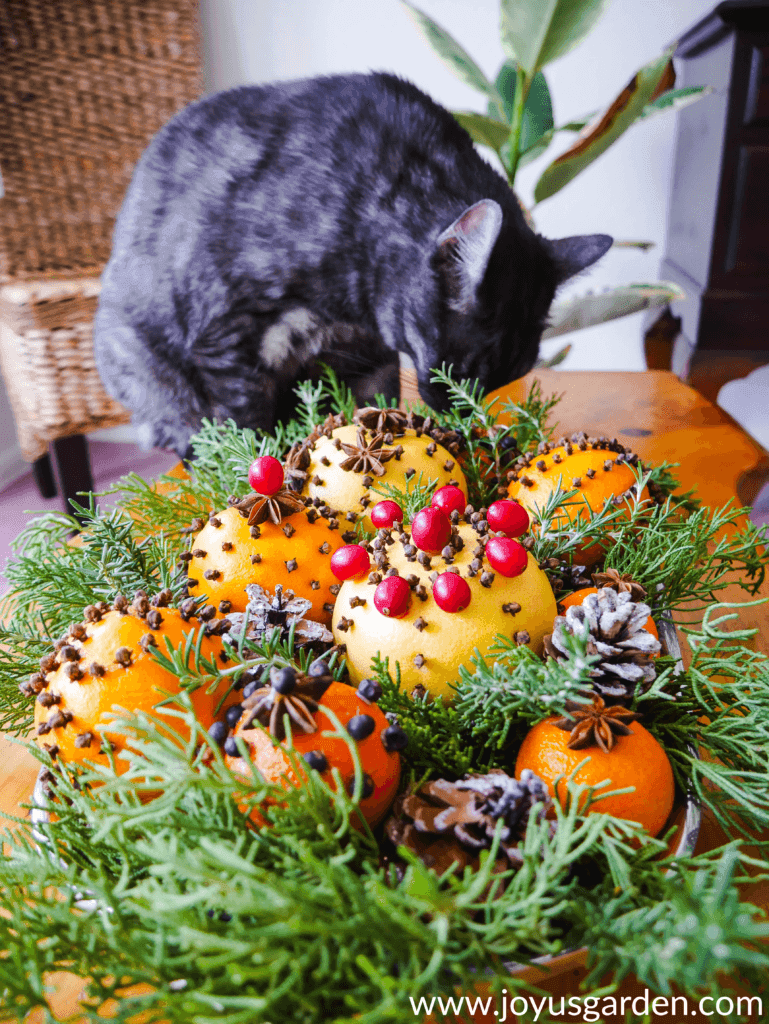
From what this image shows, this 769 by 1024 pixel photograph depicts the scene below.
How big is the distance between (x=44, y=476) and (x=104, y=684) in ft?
5.43

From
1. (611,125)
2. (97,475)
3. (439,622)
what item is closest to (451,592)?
(439,622)

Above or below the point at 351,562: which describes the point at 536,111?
above

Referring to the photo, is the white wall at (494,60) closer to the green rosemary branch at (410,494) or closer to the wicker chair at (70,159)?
the wicker chair at (70,159)

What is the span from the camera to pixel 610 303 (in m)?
1.30

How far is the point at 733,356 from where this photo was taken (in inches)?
49.6

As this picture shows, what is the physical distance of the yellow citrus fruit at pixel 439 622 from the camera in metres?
0.31

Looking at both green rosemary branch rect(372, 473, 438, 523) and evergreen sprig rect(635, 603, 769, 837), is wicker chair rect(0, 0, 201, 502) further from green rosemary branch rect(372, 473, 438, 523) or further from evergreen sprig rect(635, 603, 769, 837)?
evergreen sprig rect(635, 603, 769, 837)

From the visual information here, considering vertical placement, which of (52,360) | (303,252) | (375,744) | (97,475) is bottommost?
(97,475)

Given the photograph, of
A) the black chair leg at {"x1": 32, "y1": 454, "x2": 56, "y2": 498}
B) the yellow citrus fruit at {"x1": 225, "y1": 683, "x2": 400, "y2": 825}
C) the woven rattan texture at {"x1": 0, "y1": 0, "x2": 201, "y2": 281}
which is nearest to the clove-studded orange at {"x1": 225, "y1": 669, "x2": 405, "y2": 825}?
A: the yellow citrus fruit at {"x1": 225, "y1": 683, "x2": 400, "y2": 825}

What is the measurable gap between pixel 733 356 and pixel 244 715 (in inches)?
49.5

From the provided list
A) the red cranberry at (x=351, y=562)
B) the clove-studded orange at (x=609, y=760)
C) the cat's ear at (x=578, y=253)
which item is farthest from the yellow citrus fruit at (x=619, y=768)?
the cat's ear at (x=578, y=253)

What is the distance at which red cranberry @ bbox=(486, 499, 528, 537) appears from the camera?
0.35m

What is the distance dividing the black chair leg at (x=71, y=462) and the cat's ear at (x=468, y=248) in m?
0.95

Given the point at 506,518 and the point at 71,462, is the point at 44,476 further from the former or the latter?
the point at 506,518
